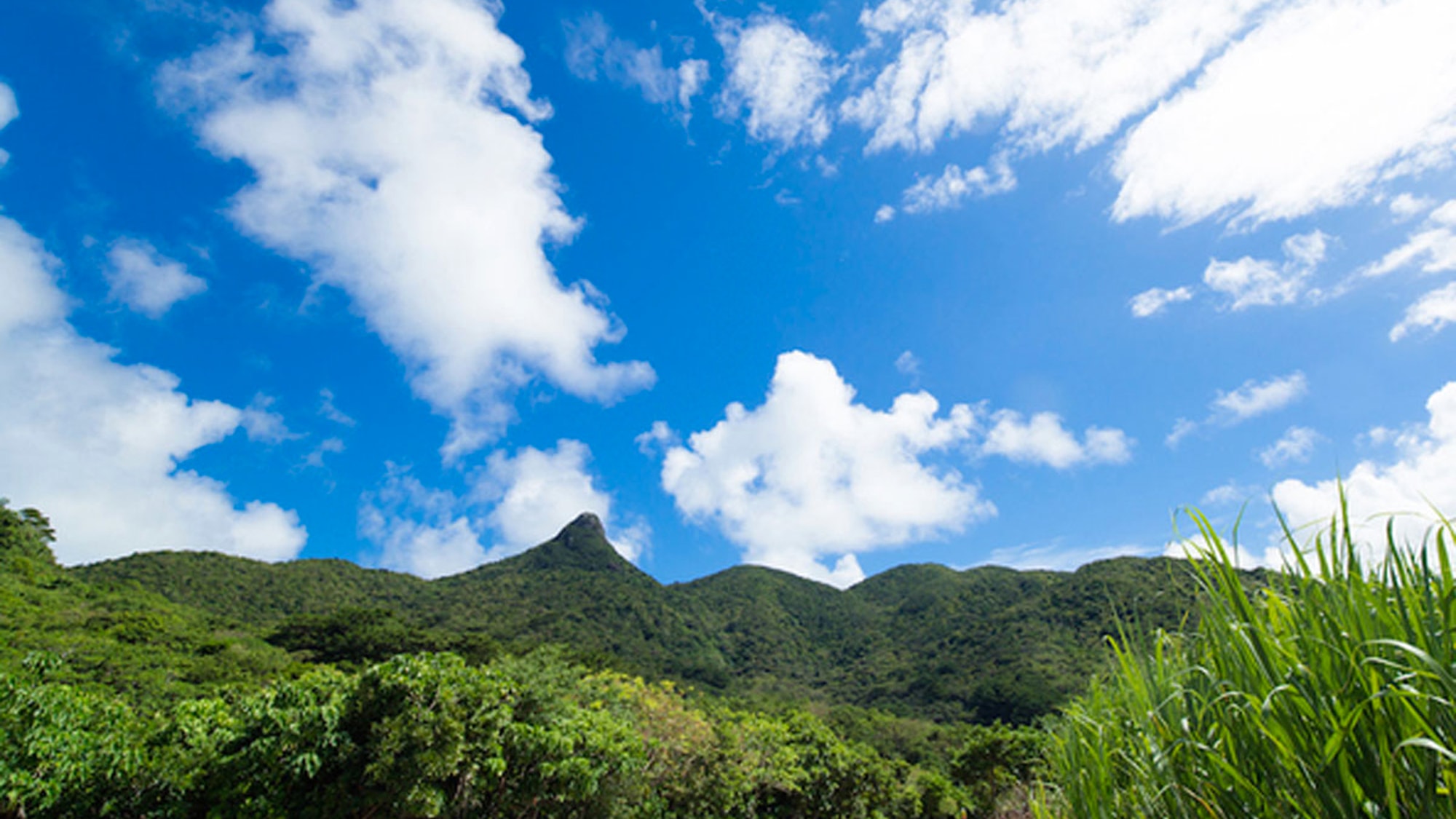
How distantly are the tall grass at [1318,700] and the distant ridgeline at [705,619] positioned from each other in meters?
34.8

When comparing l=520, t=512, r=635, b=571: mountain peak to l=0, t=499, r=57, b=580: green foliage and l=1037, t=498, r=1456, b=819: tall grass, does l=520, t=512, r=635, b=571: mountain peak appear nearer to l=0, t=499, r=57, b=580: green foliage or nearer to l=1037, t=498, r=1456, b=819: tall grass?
l=0, t=499, r=57, b=580: green foliage

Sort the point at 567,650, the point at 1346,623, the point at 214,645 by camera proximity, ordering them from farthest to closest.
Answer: the point at 567,650 < the point at 214,645 < the point at 1346,623

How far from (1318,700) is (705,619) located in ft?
298

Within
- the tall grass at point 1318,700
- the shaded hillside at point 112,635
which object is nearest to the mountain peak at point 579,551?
the shaded hillside at point 112,635

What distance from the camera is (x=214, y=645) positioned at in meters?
30.1

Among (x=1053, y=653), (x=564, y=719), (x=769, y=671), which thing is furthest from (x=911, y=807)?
(x=769, y=671)

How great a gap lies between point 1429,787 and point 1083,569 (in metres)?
87.1

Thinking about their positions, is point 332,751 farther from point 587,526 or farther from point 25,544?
point 587,526

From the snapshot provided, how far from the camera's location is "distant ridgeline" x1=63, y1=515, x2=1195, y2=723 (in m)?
41.3

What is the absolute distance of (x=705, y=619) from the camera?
286 ft

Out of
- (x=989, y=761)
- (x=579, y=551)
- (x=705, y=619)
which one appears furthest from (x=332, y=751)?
(x=579, y=551)

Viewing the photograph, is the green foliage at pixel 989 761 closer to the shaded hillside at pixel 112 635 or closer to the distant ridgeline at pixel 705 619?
the distant ridgeline at pixel 705 619

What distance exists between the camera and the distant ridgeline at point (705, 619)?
1625 inches

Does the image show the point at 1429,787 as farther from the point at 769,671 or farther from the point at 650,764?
the point at 769,671
